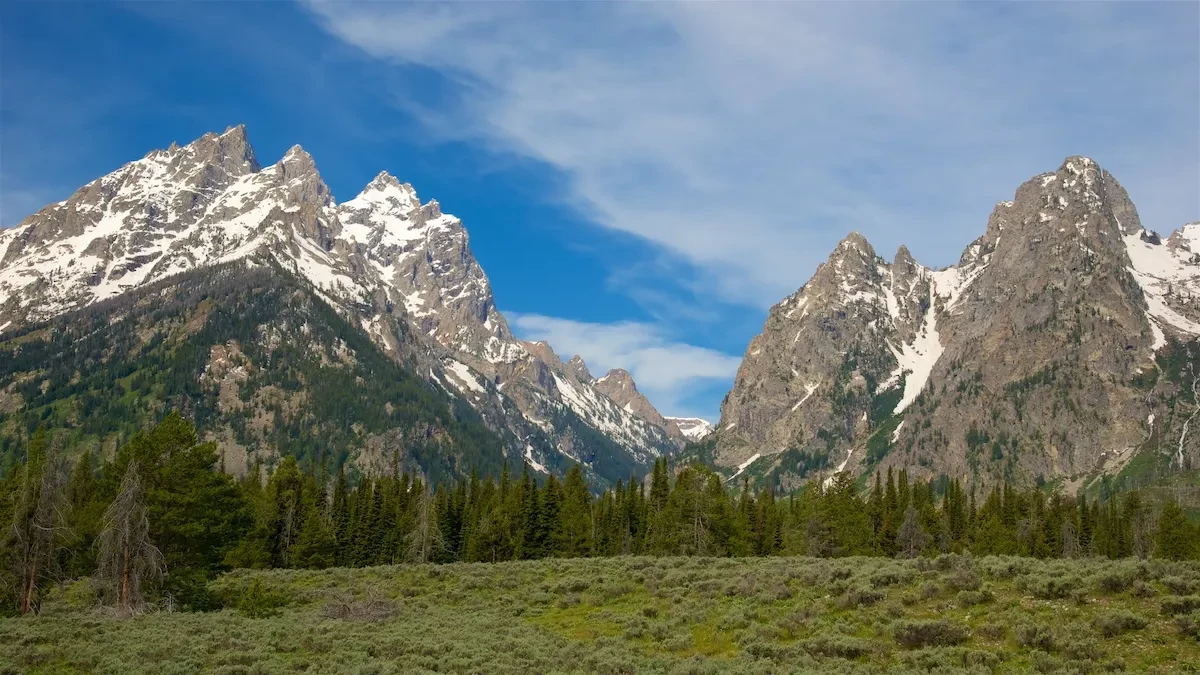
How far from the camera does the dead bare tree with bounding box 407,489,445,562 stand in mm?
96375

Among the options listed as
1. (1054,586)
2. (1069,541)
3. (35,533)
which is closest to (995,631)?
(1054,586)

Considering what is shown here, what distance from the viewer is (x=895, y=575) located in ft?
113

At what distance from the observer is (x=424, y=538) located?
9544 centimetres

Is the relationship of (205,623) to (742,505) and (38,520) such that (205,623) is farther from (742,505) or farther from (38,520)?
(742,505)

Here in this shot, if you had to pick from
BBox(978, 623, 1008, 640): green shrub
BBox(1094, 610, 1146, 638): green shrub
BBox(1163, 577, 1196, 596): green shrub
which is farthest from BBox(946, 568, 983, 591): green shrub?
BBox(1163, 577, 1196, 596): green shrub

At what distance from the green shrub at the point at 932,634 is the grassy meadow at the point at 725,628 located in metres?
0.05

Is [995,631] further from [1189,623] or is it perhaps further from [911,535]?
[911,535]

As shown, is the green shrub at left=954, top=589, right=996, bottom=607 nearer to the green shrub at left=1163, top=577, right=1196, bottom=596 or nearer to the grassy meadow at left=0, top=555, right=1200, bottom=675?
the grassy meadow at left=0, top=555, right=1200, bottom=675

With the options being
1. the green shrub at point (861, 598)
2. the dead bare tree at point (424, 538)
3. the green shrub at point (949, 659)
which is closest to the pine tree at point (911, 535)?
the dead bare tree at point (424, 538)

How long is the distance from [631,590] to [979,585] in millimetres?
17800

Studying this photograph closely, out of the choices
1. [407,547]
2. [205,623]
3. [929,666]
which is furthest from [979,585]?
[407,547]

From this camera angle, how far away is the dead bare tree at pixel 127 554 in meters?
45.3

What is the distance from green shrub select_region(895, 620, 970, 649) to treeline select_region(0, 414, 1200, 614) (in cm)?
3852

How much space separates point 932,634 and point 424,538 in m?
74.9
